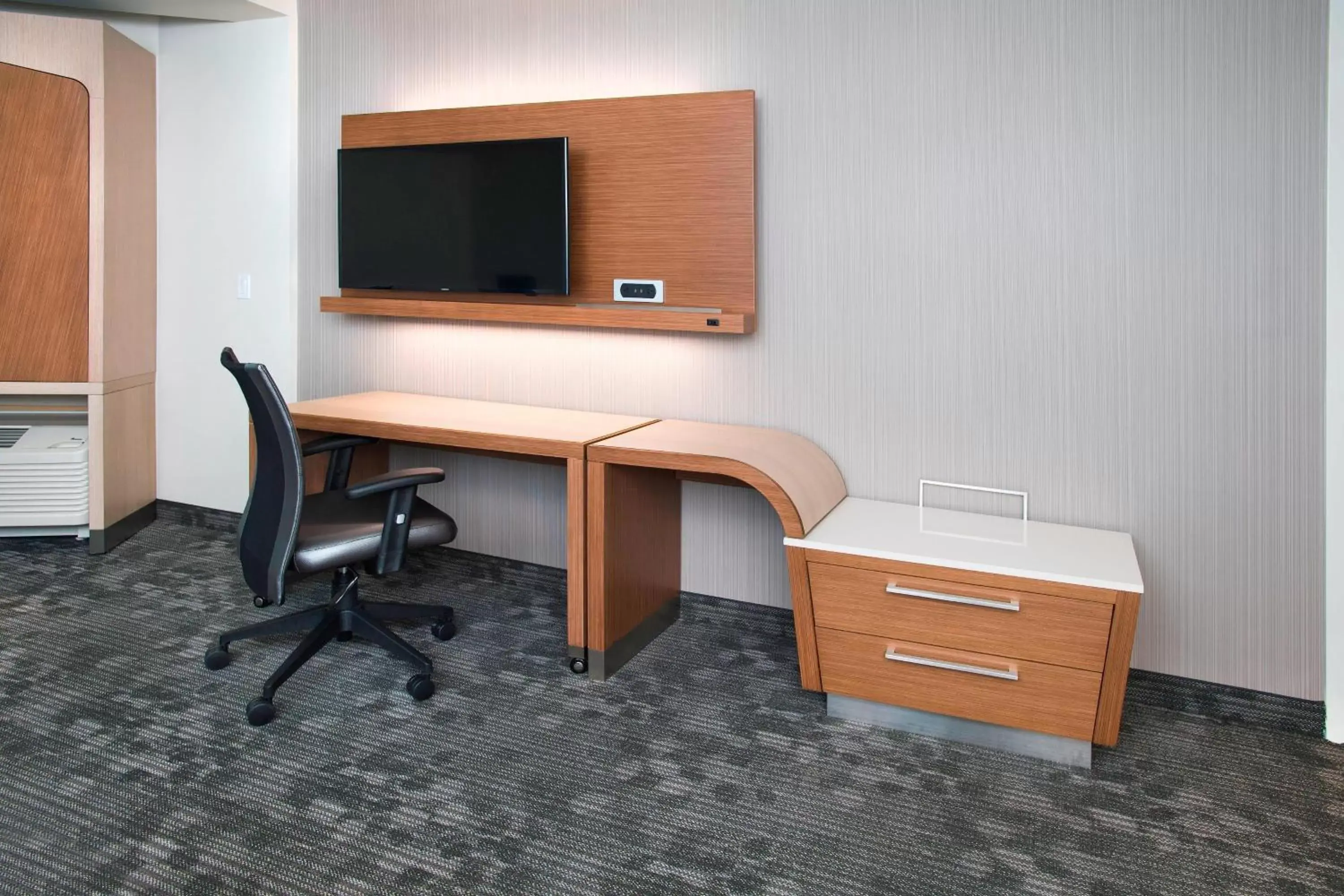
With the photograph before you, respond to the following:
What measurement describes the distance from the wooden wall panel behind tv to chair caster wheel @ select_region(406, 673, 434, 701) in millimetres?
1453

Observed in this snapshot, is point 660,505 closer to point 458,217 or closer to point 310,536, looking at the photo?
point 310,536

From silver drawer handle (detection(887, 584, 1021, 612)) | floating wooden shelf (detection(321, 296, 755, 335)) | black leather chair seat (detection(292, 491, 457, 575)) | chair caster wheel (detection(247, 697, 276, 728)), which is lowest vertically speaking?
chair caster wheel (detection(247, 697, 276, 728))

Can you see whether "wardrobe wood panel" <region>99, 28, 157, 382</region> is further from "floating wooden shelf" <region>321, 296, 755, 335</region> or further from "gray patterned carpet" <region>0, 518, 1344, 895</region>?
"gray patterned carpet" <region>0, 518, 1344, 895</region>

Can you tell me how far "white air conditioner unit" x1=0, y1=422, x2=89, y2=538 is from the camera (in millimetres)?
4504

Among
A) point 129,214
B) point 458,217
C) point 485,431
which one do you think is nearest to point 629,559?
point 485,431

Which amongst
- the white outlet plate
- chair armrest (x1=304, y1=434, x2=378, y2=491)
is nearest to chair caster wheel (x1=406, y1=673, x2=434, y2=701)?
chair armrest (x1=304, y1=434, x2=378, y2=491)

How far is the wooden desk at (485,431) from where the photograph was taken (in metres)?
3.22

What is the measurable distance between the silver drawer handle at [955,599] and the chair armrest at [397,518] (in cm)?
139

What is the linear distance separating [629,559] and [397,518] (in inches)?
31.1

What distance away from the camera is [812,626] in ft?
9.59

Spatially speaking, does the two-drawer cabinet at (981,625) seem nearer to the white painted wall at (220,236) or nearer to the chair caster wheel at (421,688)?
the chair caster wheel at (421,688)

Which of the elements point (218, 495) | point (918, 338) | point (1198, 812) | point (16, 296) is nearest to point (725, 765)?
point (1198, 812)

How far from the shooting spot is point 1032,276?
3.13 m

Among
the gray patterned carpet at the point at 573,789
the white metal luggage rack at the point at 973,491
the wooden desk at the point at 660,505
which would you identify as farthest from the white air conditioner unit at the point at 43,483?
the white metal luggage rack at the point at 973,491
